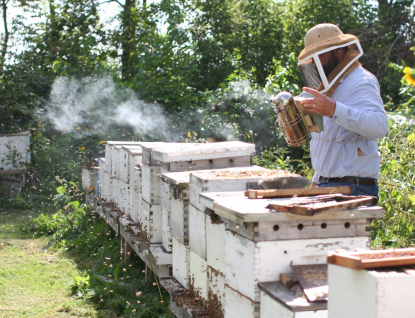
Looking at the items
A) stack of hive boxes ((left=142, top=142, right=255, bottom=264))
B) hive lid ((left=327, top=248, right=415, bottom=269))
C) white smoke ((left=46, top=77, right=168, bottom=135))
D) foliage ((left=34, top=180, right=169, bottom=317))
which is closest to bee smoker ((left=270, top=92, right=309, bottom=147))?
stack of hive boxes ((left=142, top=142, right=255, bottom=264))

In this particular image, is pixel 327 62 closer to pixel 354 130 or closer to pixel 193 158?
pixel 354 130

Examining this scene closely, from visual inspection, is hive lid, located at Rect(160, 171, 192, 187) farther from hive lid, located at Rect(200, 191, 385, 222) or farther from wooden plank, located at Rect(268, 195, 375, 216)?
wooden plank, located at Rect(268, 195, 375, 216)

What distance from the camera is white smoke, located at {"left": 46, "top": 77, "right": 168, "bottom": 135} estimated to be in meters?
9.15

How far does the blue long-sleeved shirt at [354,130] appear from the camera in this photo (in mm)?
2605

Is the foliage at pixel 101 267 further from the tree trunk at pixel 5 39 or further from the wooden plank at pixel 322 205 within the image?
the tree trunk at pixel 5 39

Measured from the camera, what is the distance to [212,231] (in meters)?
2.70

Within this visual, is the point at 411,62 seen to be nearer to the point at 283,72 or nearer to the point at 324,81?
the point at 283,72

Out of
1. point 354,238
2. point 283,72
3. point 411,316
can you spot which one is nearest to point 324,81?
point 354,238

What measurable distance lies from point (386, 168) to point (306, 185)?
2.11 meters

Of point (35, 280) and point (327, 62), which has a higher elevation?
point (327, 62)

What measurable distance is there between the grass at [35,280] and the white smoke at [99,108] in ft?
9.20

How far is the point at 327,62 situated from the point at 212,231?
1061 mm

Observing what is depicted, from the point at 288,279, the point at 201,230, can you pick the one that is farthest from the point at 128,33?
the point at 288,279

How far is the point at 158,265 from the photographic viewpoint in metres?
3.83
